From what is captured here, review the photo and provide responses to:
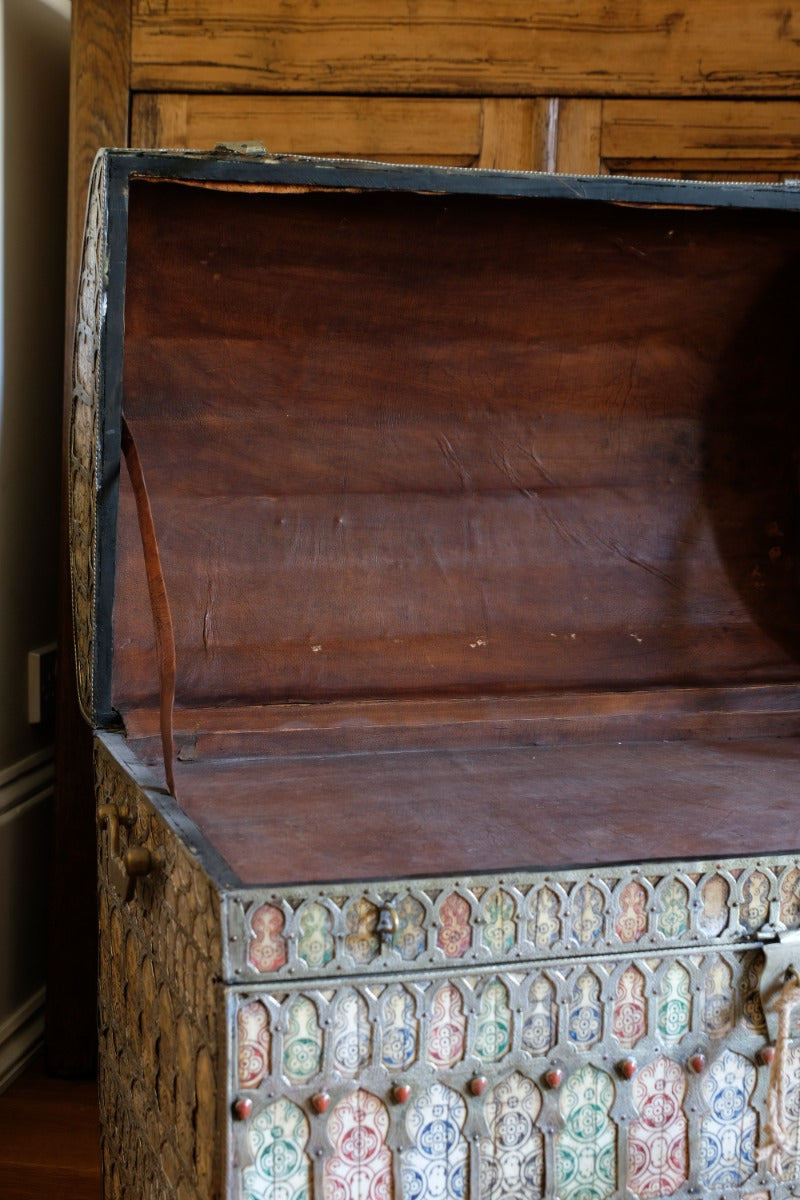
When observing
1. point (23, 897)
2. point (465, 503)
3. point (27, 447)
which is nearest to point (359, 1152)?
point (465, 503)

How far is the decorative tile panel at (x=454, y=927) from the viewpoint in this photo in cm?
108

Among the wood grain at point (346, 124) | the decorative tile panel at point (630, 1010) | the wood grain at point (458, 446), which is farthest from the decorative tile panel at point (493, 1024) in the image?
the wood grain at point (346, 124)

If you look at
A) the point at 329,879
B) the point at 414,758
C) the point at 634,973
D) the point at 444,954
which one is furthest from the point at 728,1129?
the point at 414,758

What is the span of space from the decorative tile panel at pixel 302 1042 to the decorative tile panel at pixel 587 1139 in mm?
240

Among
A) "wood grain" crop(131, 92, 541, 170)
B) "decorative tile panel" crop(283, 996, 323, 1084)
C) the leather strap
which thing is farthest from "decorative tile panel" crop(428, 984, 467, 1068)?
"wood grain" crop(131, 92, 541, 170)

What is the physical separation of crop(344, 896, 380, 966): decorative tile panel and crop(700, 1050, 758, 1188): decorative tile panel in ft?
1.17

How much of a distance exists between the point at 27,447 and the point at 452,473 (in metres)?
A: 0.69

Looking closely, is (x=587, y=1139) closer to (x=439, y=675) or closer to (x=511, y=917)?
(x=511, y=917)

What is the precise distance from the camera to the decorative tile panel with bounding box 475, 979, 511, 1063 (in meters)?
1.10

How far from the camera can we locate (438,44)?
1.83 m

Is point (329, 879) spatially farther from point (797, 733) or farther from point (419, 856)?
point (797, 733)

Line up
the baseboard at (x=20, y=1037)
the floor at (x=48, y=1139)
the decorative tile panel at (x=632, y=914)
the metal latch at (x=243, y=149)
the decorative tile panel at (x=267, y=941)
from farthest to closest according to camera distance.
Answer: the baseboard at (x=20, y=1037) → the floor at (x=48, y=1139) → the metal latch at (x=243, y=149) → the decorative tile panel at (x=632, y=914) → the decorative tile panel at (x=267, y=941)

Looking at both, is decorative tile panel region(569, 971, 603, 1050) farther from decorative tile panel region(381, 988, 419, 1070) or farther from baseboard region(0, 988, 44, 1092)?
baseboard region(0, 988, 44, 1092)

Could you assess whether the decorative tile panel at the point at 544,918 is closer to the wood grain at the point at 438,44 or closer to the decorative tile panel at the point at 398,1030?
the decorative tile panel at the point at 398,1030
